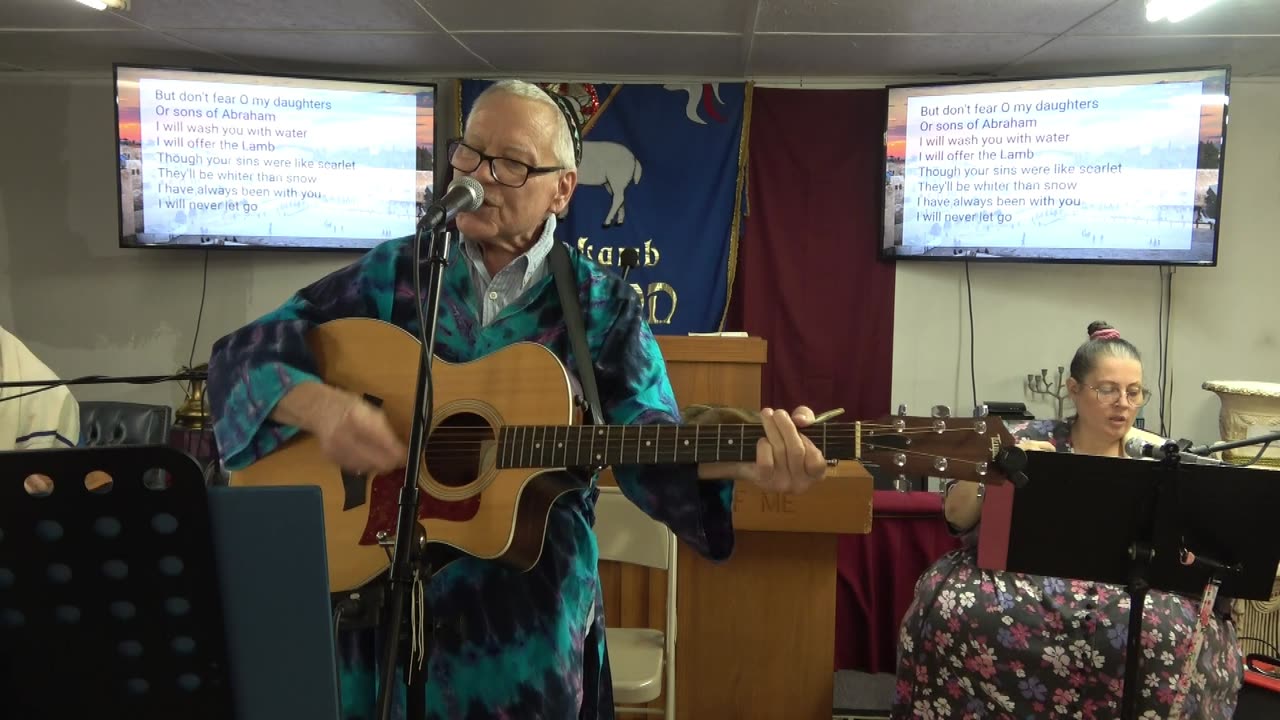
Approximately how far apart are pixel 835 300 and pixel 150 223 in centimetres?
327

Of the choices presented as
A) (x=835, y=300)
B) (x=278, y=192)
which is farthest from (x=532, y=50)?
(x=835, y=300)

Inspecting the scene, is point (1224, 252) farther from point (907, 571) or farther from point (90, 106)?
point (90, 106)

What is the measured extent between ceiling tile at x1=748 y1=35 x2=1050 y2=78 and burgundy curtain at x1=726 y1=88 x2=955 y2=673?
0.15 m

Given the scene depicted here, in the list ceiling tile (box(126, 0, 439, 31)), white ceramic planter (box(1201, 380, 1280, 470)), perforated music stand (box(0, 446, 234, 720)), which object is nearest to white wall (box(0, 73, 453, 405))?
ceiling tile (box(126, 0, 439, 31))

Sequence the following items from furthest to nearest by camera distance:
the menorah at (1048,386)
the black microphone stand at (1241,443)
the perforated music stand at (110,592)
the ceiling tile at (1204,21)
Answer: the menorah at (1048,386)
the ceiling tile at (1204,21)
the black microphone stand at (1241,443)
the perforated music stand at (110,592)

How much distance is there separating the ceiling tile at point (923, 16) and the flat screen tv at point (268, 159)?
5.81 feet

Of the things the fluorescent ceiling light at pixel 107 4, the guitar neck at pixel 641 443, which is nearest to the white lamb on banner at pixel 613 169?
the fluorescent ceiling light at pixel 107 4

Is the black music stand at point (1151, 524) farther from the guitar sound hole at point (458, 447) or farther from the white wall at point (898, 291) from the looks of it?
the white wall at point (898, 291)

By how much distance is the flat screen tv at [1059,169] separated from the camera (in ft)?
12.1

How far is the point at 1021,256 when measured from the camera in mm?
3969

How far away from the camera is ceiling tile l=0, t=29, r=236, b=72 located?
12.2 feet

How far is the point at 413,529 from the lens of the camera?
103 centimetres

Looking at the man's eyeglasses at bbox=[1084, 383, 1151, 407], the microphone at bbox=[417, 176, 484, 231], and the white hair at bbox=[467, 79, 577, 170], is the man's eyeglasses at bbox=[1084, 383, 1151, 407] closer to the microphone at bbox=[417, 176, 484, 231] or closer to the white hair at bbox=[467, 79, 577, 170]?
the white hair at bbox=[467, 79, 577, 170]

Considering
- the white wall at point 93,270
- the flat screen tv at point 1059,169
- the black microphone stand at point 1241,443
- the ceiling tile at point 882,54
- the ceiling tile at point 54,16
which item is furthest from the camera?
the white wall at point 93,270
